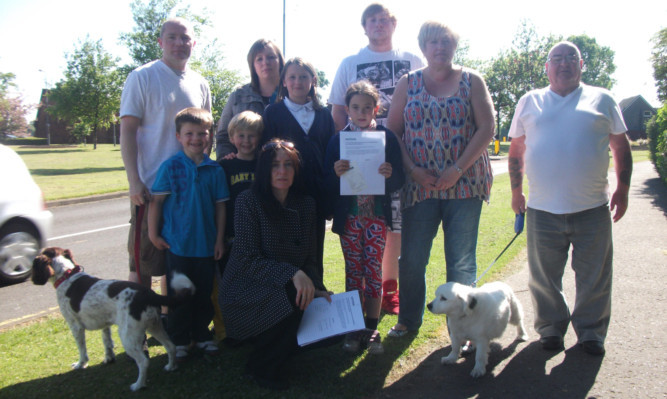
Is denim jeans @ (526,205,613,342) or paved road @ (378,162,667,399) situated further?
denim jeans @ (526,205,613,342)

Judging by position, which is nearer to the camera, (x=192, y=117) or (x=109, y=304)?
(x=109, y=304)

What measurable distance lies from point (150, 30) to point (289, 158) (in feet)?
112

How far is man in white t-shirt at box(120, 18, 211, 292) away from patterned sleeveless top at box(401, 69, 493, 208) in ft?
6.42

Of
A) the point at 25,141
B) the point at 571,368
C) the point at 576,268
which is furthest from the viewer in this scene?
the point at 25,141

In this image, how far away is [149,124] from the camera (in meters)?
3.88

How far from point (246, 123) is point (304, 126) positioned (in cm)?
50

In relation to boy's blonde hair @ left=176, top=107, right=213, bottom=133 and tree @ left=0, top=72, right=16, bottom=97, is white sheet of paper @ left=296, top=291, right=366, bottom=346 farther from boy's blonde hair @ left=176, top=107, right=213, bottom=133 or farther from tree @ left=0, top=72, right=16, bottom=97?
tree @ left=0, top=72, right=16, bottom=97

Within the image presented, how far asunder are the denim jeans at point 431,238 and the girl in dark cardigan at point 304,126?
731 millimetres

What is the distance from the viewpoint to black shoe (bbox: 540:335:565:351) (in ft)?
12.2

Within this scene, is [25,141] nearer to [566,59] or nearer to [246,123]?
[246,123]

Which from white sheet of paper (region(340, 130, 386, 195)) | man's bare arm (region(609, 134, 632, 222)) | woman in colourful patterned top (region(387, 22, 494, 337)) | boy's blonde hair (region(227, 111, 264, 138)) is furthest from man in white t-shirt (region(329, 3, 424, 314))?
man's bare arm (region(609, 134, 632, 222))

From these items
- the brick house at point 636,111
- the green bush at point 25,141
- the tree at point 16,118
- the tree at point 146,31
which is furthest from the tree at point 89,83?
the brick house at point 636,111

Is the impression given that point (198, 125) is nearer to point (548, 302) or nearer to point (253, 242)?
point (253, 242)

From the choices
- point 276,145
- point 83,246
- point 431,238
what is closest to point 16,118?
point 83,246
